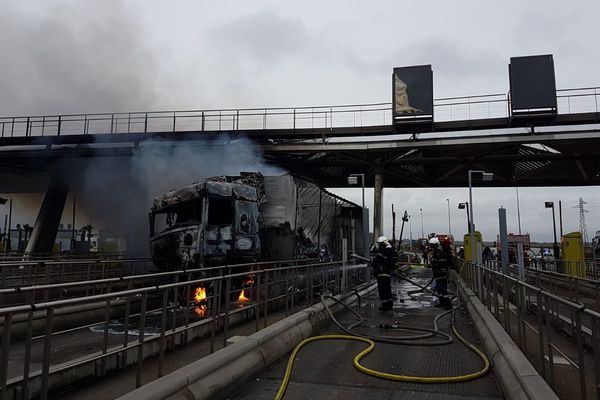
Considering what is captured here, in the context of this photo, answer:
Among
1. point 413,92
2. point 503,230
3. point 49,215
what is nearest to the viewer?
point 503,230

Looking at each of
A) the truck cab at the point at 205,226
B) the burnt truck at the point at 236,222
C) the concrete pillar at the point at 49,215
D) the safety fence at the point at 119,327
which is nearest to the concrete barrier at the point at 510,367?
the safety fence at the point at 119,327

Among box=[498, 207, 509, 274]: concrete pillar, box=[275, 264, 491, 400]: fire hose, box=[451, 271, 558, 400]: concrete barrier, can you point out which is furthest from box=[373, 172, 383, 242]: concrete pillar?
box=[451, 271, 558, 400]: concrete barrier

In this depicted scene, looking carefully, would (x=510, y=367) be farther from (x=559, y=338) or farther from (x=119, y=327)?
(x=119, y=327)

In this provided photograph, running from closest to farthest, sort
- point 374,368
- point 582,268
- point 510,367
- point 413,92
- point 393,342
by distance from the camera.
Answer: point 510,367 → point 374,368 → point 393,342 → point 582,268 → point 413,92

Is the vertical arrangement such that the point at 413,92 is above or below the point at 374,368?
above

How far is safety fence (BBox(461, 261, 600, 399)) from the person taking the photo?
3.78m

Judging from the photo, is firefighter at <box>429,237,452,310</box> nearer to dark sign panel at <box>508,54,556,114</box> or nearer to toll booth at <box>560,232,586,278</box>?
toll booth at <box>560,232,586,278</box>

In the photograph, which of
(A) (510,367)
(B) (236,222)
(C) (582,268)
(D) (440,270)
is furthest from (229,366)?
(C) (582,268)

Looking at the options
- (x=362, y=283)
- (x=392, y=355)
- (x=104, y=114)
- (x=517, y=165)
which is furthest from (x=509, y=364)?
(x=517, y=165)

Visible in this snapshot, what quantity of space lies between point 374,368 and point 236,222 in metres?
7.28

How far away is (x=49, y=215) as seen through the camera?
33.8 meters

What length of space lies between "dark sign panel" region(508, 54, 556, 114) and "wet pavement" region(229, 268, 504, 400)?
2390 cm

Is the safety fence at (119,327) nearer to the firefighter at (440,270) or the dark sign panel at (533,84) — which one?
the firefighter at (440,270)

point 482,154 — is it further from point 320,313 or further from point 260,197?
point 320,313
